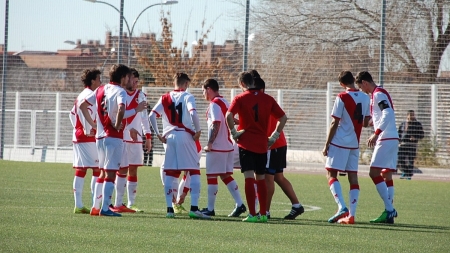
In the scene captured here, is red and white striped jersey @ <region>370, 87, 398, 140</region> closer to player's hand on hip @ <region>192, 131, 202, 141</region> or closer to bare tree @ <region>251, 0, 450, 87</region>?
player's hand on hip @ <region>192, 131, 202, 141</region>

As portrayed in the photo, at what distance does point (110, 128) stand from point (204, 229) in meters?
2.25

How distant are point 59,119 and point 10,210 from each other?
21.1m

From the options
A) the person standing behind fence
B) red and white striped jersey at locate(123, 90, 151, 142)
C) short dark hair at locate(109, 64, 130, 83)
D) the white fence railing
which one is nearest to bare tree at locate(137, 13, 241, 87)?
the white fence railing

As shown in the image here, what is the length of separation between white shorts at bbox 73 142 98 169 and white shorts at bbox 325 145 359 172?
3.42 metres

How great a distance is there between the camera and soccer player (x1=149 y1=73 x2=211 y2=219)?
11727mm

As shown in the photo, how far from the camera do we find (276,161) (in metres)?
12.1

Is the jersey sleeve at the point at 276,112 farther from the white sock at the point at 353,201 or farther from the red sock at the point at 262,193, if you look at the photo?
the white sock at the point at 353,201

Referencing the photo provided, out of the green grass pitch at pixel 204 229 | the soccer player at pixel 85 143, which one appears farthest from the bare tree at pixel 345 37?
the soccer player at pixel 85 143

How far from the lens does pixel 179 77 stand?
11.9 m

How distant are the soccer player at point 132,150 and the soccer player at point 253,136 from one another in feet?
5.44

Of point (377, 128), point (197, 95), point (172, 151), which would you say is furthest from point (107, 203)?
point (197, 95)

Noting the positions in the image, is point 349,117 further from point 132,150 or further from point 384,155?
point 132,150

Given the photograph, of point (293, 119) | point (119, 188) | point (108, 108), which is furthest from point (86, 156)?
point (293, 119)

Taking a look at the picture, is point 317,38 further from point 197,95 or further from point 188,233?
point 188,233
